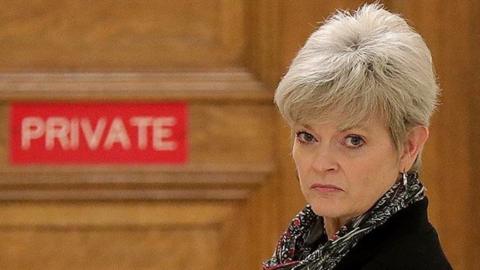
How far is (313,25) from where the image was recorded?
213 centimetres

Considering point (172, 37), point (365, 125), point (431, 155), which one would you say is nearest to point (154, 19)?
point (172, 37)

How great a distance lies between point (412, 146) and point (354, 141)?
0.23 ft

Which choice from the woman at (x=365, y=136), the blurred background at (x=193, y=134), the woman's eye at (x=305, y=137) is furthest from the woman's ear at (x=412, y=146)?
the blurred background at (x=193, y=134)

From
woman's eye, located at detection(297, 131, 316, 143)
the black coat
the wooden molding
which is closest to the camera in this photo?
the black coat

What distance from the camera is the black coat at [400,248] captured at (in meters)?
1.22

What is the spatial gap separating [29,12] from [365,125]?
1.04 m

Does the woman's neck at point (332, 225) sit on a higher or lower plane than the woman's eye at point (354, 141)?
lower

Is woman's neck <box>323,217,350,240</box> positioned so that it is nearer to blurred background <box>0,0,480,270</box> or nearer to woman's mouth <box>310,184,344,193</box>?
woman's mouth <box>310,184,344,193</box>

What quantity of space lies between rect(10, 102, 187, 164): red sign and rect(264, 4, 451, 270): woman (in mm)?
785

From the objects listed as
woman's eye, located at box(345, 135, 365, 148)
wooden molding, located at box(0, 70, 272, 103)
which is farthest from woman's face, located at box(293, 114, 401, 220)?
wooden molding, located at box(0, 70, 272, 103)

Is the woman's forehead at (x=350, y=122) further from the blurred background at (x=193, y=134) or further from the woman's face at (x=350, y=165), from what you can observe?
the blurred background at (x=193, y=134)

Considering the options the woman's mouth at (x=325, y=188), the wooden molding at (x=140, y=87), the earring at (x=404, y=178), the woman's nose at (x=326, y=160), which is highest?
the wooden molding at (x=140, y=87)

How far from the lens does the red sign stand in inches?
83.3

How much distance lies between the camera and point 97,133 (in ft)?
6.96
